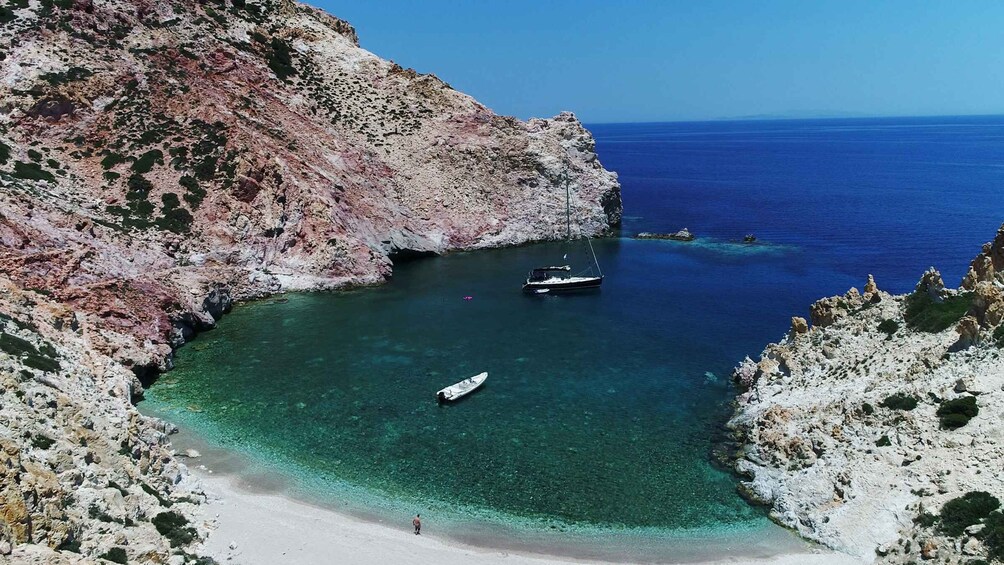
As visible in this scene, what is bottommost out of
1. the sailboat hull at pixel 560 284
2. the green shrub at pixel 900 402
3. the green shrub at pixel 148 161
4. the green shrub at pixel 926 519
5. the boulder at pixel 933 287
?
the green shrub at pixel 926 519

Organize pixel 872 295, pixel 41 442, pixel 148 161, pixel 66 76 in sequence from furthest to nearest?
pixel 66 76 < pixel 148 161 < pixel 872 295 < pixel 41 442

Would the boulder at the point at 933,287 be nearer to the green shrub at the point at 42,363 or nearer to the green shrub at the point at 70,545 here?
the green shrub at the point at 70,545

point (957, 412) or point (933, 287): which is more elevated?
point (933, 287)

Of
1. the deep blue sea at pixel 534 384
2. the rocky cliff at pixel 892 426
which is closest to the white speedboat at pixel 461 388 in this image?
the deep blue sea at pixel 534 384

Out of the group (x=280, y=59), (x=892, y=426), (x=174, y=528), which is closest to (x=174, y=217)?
(x=280, y=59)

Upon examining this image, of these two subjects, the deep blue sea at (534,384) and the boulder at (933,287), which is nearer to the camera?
the deep blue sea at (534,384)

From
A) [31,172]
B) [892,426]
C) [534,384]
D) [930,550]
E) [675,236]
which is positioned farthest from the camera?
[675,236]

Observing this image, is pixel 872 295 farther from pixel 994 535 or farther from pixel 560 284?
pixel 560 284

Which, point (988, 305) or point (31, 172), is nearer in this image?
point (988, 305)
